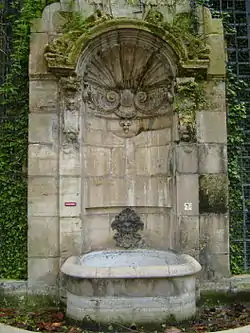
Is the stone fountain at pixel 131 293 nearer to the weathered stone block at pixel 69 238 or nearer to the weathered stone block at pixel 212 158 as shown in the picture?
the weathered stone block at pixel 69 238

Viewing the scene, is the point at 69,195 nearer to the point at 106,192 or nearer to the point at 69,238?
the point at 69,238

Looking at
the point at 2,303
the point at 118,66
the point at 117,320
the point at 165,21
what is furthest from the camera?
the point at 118,66

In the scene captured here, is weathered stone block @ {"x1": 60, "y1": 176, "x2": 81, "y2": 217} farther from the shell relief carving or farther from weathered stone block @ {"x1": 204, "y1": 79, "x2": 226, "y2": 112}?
weathered stone block @ {"x1": 204, "y1": 79, "x2": 226, "y2": 112}

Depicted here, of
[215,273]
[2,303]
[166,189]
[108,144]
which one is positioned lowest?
[2,303]

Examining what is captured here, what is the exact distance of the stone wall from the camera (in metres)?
5.28

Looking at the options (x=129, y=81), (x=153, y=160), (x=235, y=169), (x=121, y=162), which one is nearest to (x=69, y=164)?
(x=121, y=162)

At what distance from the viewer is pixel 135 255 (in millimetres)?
5555

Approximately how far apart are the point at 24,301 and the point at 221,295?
2.63m

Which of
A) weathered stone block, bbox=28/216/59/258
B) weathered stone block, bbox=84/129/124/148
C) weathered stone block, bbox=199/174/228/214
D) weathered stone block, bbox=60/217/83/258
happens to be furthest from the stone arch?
weathered stone block, bbox=28/216/59/258

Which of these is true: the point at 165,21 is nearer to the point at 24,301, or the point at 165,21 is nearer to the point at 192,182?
the point at 192,182

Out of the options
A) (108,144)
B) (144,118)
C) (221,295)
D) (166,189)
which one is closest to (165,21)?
(144,118)

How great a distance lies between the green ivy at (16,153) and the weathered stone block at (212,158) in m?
2.44

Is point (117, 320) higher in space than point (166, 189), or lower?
lower

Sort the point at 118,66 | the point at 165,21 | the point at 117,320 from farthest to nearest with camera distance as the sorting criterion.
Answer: the point at 118,66
the point at 165,21
the point at 117,320
